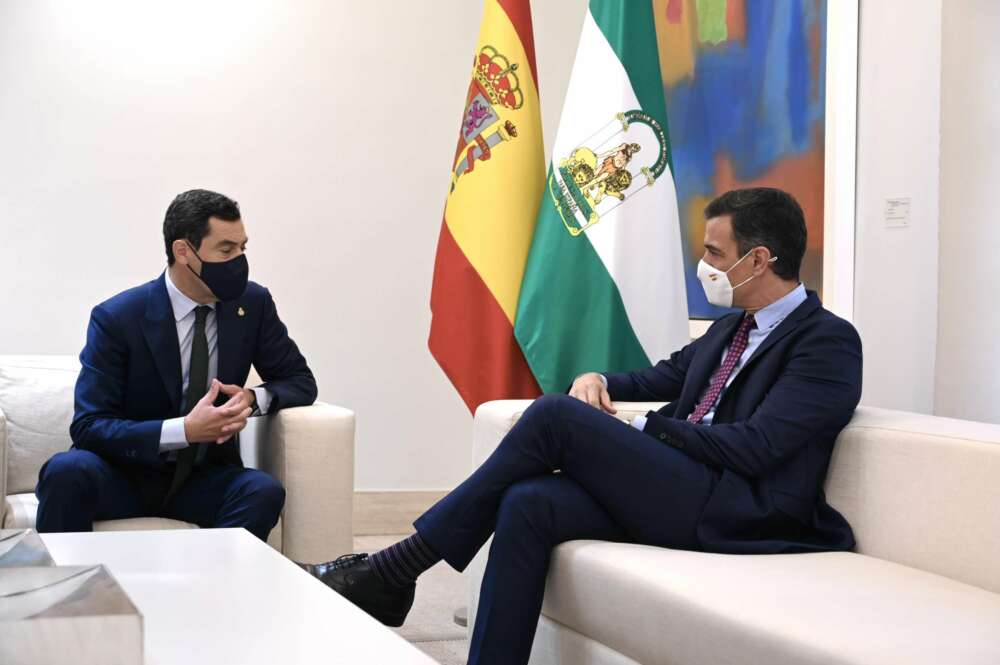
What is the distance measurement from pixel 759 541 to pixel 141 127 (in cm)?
309

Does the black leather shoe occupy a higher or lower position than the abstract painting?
lower

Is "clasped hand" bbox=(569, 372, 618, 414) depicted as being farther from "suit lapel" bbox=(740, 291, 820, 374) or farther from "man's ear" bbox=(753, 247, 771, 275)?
"man's ear" bbox=(753, 247, 771, 275)

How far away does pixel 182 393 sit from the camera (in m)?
3.17

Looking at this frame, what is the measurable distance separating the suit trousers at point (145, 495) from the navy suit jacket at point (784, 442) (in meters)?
1.08

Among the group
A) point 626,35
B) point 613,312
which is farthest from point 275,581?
point 626,35

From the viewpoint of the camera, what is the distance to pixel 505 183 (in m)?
3.62

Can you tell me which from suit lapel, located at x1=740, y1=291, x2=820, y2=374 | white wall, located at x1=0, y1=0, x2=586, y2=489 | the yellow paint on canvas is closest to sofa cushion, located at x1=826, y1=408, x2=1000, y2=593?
suit lapel, located at x1=740, y1=291, x2=820, y2=374

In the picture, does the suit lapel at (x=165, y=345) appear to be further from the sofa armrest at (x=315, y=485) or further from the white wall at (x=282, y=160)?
the white wall at (x=282, y=160)

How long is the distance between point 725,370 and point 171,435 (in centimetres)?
148

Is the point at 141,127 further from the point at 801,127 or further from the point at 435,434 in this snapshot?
the point at 801,127

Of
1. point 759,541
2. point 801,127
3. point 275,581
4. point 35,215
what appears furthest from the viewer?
point 35,215

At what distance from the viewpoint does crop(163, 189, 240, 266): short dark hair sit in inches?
125

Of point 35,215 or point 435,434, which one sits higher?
point 35,215

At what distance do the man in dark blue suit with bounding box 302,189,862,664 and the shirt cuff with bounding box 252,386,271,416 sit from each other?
0.65 metres
